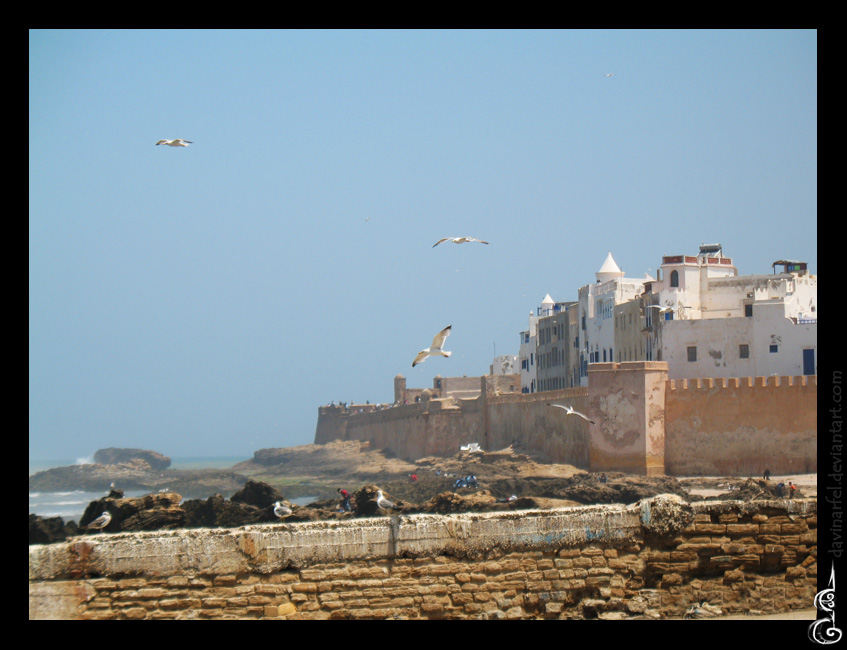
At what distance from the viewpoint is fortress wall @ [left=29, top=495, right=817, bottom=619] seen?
8.09 metres

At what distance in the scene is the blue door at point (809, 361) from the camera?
3447 centimetres

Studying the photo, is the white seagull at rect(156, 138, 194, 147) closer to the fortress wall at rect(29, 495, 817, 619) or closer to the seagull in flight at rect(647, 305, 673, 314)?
the fortress wall at rect(29, 495, 817, 619)

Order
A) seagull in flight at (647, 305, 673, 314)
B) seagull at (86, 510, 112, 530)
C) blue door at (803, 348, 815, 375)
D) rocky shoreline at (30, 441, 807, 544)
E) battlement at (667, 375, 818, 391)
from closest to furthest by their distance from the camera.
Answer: seagull at (86, 510, 112, 530)
rocky shoreline at (30, 441, 807, 544)
battlement at (667, 375, 818, 391)
blue door at (803, 348, 815, 375)
seagull in flight at (647, 305, 673, 314)

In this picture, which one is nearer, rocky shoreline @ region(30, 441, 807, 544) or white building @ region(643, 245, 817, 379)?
rocky shoreline @ region(30, 441, 807, 544)

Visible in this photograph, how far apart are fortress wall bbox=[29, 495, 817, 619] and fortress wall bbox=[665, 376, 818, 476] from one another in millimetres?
22670

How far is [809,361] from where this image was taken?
113 ft

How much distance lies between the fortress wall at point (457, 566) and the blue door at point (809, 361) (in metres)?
27.1

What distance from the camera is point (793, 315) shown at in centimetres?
3575

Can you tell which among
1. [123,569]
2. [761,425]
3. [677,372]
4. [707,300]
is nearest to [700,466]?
[761,425]

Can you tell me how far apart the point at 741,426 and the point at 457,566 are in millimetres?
24418

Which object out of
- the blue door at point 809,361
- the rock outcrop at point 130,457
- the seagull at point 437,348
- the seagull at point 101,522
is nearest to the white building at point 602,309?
the blue door at point 809,361

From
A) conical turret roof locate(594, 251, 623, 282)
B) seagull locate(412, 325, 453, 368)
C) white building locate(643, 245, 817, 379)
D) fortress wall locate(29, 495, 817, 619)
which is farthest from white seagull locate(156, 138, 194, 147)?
conical turret roof locate(594, 251, 623, 282)
